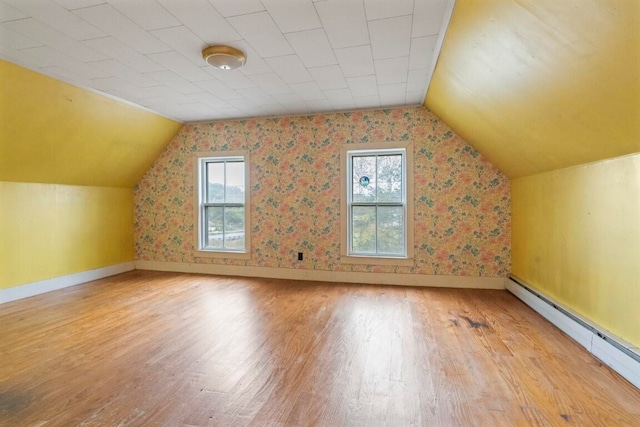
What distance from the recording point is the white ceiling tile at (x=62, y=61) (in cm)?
266

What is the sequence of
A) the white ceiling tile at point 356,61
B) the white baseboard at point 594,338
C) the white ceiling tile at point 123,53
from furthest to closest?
the white ceiling tile at point 356,61, the white ceiling tile at point 123,53, the white baseboard at point 594,338

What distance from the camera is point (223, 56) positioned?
2.69 m

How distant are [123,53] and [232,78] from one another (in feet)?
3.22

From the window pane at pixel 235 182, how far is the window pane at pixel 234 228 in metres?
0.18

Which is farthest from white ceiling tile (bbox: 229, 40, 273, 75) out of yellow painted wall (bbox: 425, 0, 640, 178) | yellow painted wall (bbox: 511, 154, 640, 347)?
yellow painted wall (bbox: 511, 154, 640, 347)

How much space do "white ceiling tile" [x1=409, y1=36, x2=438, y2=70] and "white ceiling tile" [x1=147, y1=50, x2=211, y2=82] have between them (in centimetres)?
202

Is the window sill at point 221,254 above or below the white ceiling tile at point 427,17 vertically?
below

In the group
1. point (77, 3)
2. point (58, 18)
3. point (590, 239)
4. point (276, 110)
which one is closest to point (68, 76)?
point (58, 18)

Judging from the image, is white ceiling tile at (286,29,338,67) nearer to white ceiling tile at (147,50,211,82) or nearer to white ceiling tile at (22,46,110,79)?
white ceiling tile at (147,50,211,82)

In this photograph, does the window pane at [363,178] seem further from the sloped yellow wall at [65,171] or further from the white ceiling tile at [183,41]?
the sloped yellow wall at [65,171]

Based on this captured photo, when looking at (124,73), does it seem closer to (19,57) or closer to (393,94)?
(19,57)

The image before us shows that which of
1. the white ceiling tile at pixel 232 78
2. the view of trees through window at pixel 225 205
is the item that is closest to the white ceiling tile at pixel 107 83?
the white ceiling tile at pixel 232 78

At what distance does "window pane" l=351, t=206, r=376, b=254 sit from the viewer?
4570 mm

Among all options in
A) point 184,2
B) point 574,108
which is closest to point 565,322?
point 574,108
